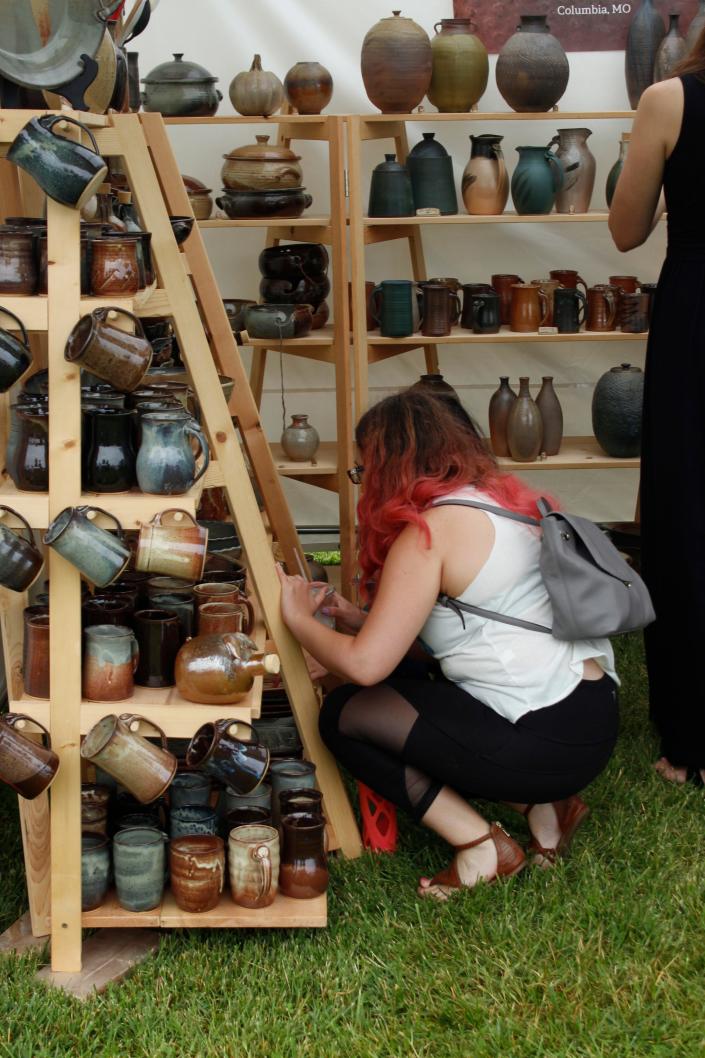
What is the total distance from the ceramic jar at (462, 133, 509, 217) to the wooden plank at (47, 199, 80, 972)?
2.38 metres

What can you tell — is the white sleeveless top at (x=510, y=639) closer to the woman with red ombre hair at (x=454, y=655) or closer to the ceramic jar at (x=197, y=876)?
the woman with red ombre hair at (x=454, y=655)

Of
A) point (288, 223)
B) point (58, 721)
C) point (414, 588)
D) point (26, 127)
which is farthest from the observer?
point (288, 223)

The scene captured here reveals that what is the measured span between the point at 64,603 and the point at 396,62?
8.22 feet

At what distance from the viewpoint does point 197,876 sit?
2.16 m

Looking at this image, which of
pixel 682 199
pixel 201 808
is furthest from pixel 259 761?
pixel 682 199

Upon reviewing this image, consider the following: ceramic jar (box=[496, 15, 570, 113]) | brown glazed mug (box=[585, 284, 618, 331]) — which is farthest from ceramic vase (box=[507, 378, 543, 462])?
ceramic jar (box=[496, 15, 570, 113])

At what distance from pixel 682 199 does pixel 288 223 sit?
1.69 metres

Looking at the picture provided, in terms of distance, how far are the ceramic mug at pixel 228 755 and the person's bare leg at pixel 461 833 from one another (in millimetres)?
411

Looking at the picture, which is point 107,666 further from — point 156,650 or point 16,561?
point 16,561

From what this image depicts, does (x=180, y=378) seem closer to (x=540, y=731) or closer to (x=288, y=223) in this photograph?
(x=540, y=731)

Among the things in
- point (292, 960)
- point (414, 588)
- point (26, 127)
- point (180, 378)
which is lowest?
point (292, 960)

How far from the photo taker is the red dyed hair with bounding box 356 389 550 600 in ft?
7.55

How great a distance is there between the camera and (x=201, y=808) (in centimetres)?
230

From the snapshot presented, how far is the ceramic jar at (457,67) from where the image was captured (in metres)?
4.00
